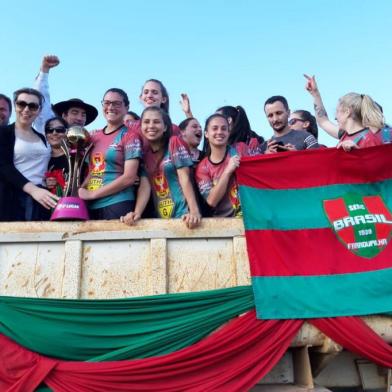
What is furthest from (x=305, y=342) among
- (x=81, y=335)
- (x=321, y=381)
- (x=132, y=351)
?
(x=81, y=335)

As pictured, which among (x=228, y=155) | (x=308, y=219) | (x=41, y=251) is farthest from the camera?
(x=228, y=155)

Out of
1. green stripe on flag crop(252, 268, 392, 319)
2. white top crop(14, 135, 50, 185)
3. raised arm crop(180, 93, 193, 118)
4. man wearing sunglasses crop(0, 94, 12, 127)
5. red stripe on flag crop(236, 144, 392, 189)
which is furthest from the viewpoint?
raised arm crop(180, 93, 193, 118)

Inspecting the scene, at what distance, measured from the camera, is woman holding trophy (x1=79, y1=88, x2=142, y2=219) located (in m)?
3.71

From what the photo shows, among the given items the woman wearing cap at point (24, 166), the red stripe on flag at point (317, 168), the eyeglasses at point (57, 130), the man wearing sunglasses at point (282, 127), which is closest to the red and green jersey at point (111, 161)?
the woman wearing cap at point (24, 166)

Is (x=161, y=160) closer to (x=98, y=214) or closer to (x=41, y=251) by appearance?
(x=98, y=214)

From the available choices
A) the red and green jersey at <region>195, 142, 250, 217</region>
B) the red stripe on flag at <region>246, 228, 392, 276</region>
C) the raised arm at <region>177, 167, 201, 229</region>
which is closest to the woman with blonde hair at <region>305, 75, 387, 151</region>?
the red stripe on flag at <region>246, 228, 392, 276</region>

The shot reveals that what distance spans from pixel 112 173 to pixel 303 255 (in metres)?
1.67

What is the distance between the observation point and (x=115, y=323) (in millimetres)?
3031

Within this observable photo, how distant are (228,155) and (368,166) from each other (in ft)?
3.88

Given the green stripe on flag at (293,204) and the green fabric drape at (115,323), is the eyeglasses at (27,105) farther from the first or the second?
the green stripe on flag at (293,204)

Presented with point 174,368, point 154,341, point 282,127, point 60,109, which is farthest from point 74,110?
point 174,368

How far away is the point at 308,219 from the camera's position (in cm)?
353

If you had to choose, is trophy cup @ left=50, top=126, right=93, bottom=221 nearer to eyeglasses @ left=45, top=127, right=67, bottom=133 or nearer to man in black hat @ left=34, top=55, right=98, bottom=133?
eyeglasses @ left=45, top=127, right=67, bottom=133

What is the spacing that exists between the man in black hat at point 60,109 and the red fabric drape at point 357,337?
123 inches
